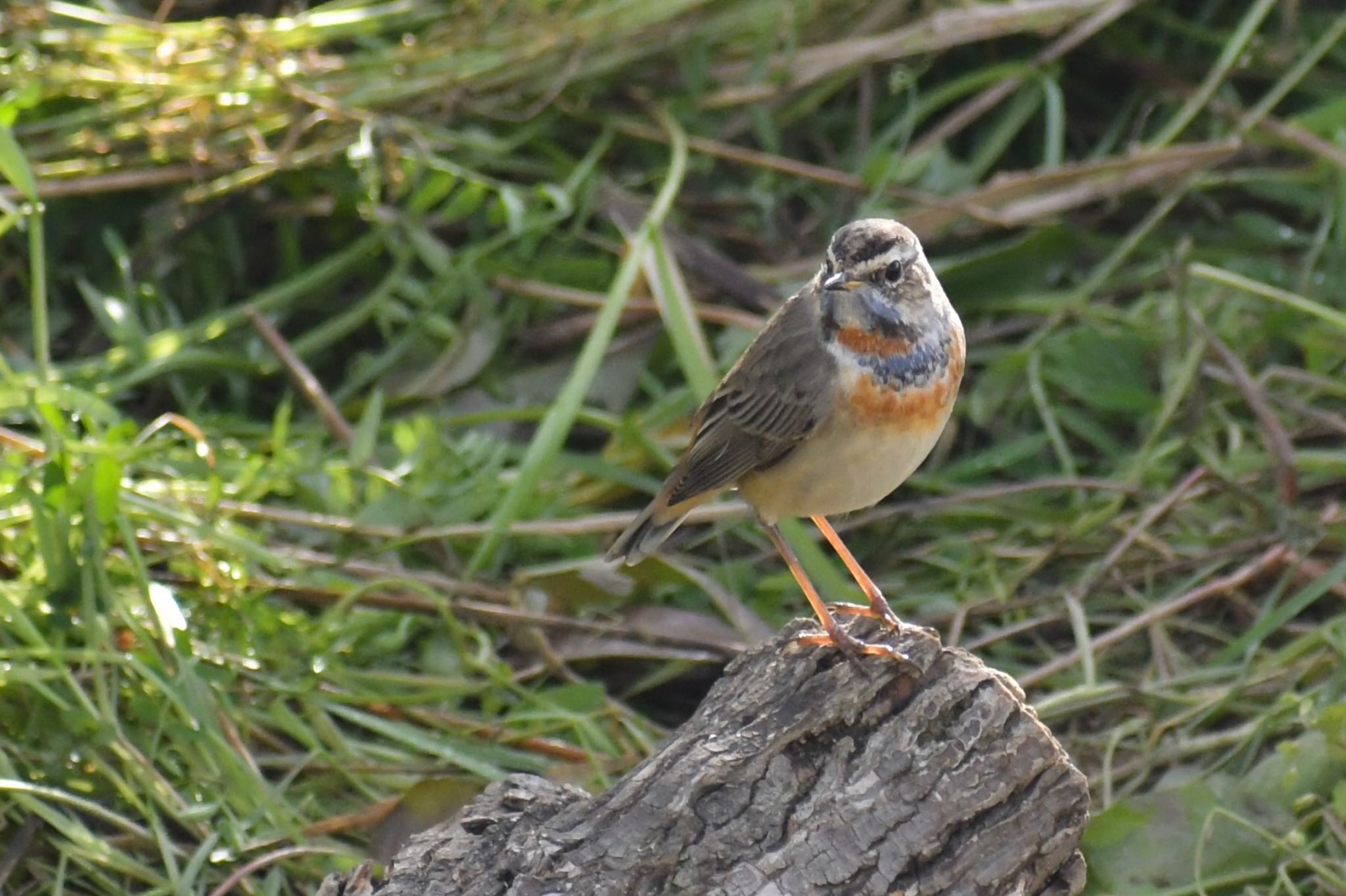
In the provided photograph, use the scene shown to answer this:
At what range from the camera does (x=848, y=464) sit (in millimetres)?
4098

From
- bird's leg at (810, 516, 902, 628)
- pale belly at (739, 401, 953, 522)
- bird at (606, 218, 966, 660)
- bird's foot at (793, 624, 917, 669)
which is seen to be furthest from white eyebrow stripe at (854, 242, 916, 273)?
bird's foot at (793, 624, 917, 669)

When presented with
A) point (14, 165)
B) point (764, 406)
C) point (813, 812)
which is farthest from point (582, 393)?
point (813, 812)

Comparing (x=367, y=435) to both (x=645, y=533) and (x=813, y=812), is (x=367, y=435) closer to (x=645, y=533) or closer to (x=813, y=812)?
(x=645, y=533)

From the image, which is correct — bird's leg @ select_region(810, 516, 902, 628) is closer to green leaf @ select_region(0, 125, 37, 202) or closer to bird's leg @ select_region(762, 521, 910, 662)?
bird's leg @ select_region(762, 521, 910, 662)

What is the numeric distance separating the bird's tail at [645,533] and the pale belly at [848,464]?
49cm

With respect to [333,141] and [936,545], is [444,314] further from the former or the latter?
[936,545]

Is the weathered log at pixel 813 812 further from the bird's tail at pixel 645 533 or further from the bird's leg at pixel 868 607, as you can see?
the bird's tail at pixel 645 533

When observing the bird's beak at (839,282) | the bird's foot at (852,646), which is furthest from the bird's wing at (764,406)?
the bird's foot at (852,646)

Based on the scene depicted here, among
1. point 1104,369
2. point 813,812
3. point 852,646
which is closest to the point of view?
point 813,812

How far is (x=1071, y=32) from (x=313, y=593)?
4071mm

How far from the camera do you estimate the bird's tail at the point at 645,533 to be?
4680 millimetres

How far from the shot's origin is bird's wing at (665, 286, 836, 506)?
4.20 m

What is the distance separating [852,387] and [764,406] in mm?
304

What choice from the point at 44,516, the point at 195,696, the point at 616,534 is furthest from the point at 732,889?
the point at 616,534
